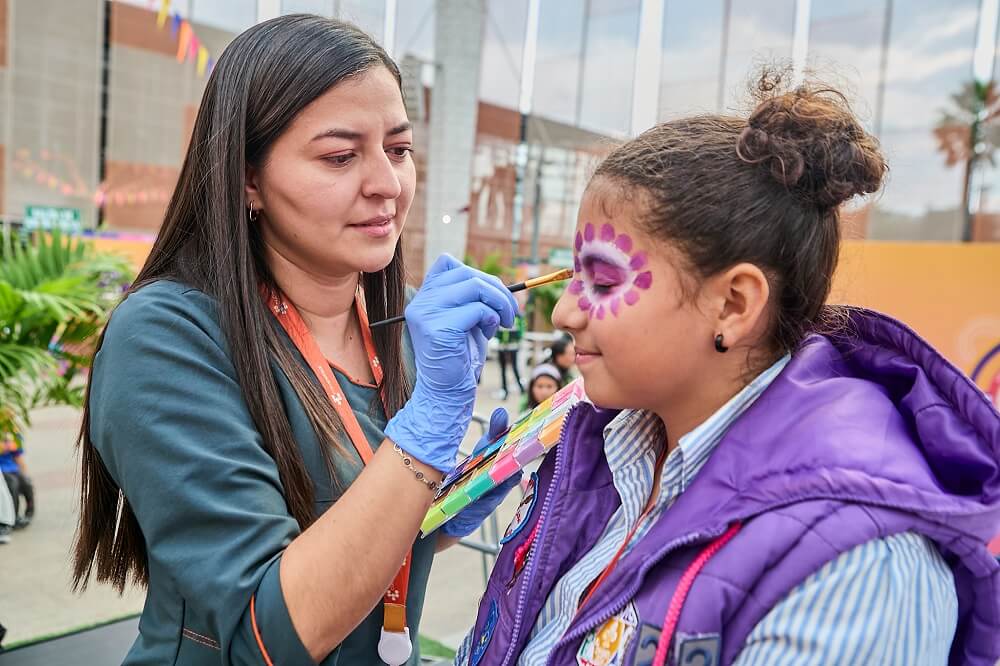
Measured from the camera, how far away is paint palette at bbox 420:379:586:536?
4.13 feet

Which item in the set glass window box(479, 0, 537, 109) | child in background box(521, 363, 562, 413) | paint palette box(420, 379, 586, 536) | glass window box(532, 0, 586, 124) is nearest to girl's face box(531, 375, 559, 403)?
child in background box(521, 363, 562, 413)

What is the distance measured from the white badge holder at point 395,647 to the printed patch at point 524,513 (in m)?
0.23

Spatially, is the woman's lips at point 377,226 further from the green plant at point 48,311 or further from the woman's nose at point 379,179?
the green plant at point 48,311

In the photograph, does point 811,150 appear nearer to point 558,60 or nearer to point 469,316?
point 469,316

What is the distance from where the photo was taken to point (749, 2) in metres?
13.6

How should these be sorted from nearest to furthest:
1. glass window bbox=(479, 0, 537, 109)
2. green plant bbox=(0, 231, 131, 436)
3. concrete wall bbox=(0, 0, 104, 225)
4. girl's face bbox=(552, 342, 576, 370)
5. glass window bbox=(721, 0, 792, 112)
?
green plant bbox=(0, 231, 131, 436), girl's face bbox=(552, 342, 576, 370), glass window bbox=(721, 0, 792, 112), concrete wall bbox=(0, 0, 104, 225), glass window bbox=(479, 0, 537, 109)

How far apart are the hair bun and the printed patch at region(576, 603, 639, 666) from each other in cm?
54

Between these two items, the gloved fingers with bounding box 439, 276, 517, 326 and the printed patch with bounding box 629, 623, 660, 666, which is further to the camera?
the gloved fingers with bounding box 439, 276, 517, 326

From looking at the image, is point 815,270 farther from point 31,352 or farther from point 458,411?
point 31,352

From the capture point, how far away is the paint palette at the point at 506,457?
49.6 inches

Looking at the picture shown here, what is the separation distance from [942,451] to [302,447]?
2.86 ft

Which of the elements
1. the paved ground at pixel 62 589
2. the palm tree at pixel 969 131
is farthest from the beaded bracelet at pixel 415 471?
the palm tree at pixel 969 131

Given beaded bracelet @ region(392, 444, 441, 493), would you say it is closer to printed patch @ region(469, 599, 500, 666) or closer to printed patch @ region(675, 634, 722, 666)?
printed patch @ region(469, 599, 500, 666)

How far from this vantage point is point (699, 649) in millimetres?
820
